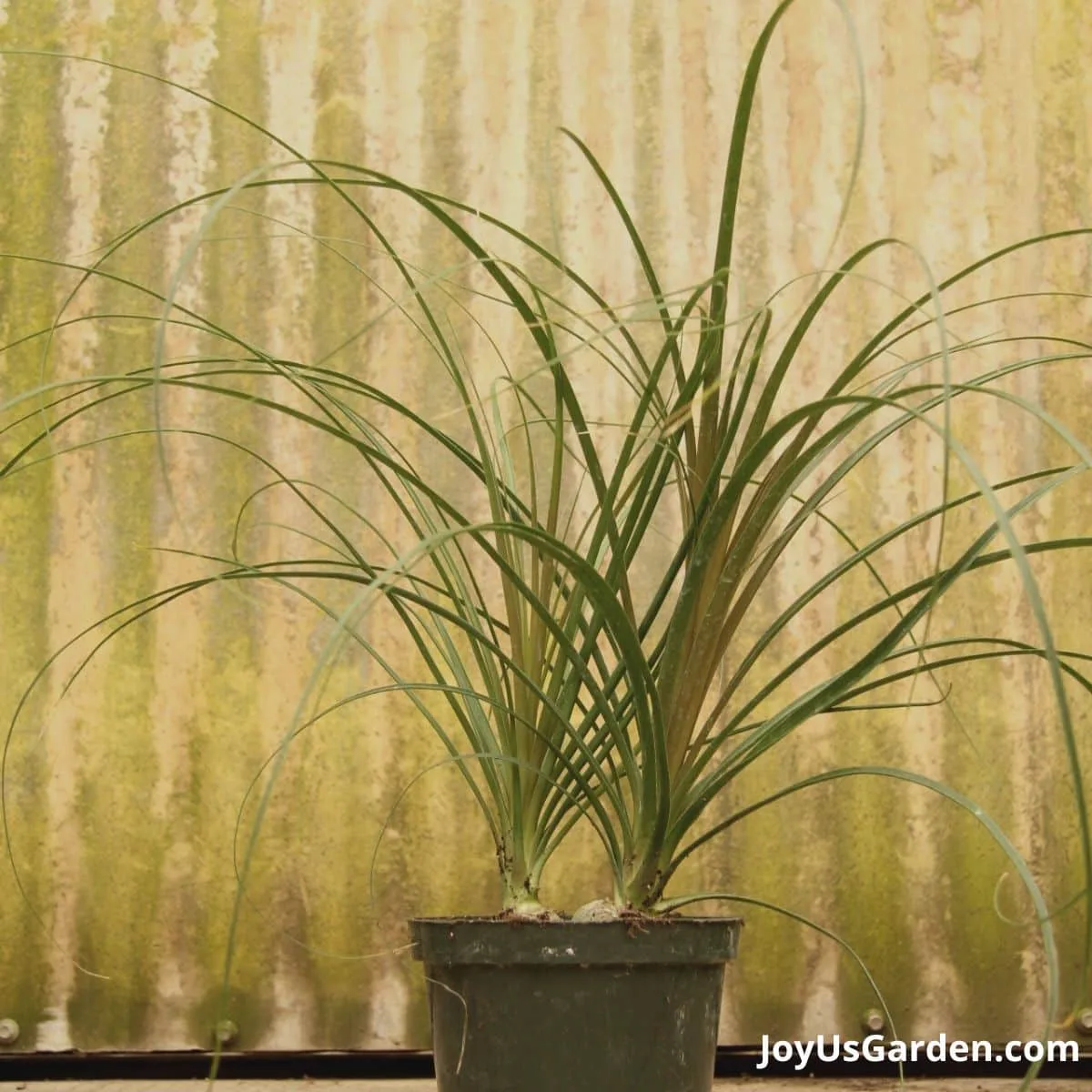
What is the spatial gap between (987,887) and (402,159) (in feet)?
3.15

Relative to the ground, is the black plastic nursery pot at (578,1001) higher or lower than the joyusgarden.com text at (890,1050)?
higher

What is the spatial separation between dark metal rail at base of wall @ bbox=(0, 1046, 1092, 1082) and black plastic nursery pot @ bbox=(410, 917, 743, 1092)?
1.81ft

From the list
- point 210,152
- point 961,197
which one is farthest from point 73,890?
point 961,197

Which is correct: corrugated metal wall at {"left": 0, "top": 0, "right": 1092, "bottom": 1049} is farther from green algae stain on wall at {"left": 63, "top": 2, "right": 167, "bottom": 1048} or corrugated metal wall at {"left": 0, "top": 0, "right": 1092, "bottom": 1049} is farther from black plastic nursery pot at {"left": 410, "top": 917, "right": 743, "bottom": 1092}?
black plastic nursery pot at {"left": 410, "top": 917, "right": 743, "bottom": 1092}

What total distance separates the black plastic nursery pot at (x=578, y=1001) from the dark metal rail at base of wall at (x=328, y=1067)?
553mm

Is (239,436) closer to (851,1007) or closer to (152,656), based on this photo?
(152,656)

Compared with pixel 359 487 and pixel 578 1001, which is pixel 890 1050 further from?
pixel 359 487

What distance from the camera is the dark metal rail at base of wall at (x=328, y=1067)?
1368 mm

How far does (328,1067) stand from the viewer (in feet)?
4.52

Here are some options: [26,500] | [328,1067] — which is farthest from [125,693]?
[328,1067]

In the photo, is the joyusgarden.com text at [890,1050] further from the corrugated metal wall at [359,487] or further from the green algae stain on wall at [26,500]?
the green algae stain on wall at [26,500]

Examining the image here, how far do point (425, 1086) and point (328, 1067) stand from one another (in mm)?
110

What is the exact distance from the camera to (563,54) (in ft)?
4.91

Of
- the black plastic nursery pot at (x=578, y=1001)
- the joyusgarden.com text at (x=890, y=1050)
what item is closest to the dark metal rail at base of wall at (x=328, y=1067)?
the joyusgarden.com text at (x=890, y=1050)
